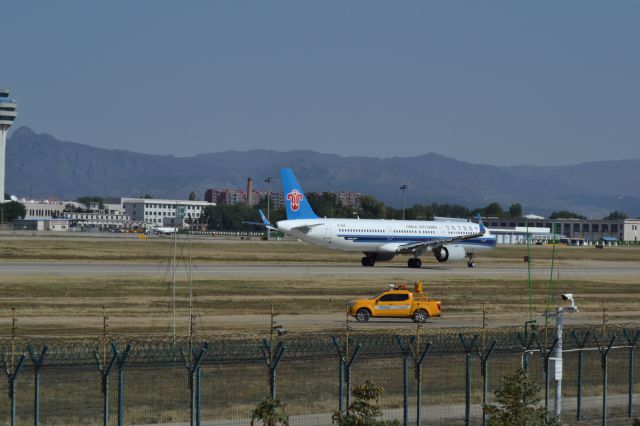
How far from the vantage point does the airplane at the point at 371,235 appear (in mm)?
81250

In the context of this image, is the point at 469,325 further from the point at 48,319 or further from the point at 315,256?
the point at 315,256

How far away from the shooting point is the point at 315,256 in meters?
105

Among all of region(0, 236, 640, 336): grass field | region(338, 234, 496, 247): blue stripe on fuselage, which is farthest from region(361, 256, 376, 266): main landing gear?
region(0, 236, 640, 336): grass field

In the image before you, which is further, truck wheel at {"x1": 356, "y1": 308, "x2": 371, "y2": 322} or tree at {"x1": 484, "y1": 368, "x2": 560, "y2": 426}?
truck wheel at {"x1": 356, "y1": 308, "x2": 371, "y2": 322}

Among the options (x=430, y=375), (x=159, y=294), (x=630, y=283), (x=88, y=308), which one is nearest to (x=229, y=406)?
(x=430, y=375)

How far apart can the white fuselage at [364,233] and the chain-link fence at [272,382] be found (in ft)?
158

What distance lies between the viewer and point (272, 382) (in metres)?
23.2

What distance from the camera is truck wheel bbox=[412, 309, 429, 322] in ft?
153

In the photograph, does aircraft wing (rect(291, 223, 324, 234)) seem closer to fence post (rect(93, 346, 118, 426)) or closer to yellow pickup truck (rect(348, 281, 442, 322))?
yellow pickup truck (rect(348, 281, 442, 322))

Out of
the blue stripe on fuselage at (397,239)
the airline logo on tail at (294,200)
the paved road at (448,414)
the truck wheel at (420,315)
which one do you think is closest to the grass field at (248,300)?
the truck wheel at (420,315)

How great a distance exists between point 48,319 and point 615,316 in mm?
27036

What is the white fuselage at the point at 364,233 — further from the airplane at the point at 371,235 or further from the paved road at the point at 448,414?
the paved road at the point at 448,414

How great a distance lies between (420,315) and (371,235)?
36.5 metres

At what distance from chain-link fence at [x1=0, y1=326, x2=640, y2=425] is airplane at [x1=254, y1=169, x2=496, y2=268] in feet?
159
